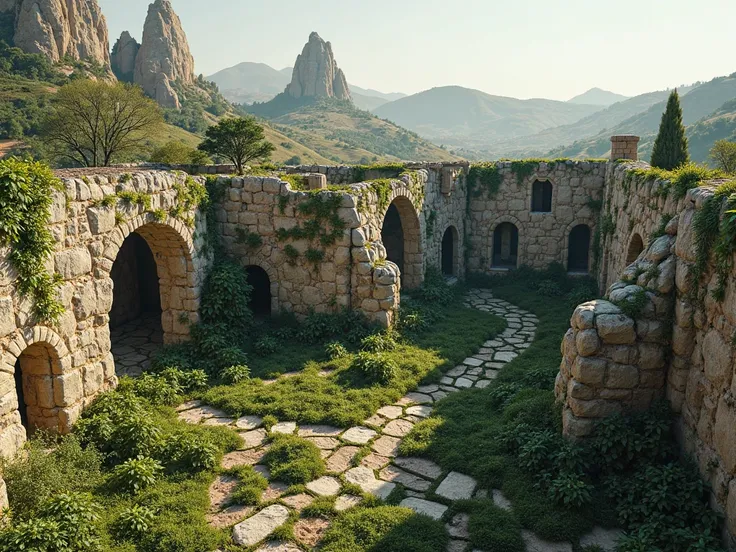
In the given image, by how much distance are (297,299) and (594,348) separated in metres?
7.57

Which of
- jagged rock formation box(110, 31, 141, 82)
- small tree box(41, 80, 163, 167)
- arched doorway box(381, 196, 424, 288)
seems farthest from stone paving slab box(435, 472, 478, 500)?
jagged rock formation box(110, 31, 141, 82)

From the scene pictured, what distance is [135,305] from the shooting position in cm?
1458

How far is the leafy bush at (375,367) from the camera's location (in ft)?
33.8

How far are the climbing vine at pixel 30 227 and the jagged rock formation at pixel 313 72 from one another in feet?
488

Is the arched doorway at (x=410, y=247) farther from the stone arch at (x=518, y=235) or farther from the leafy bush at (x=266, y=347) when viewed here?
the leafy bush at (x=266, y=347)

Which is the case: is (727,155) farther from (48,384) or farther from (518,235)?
(48,384)

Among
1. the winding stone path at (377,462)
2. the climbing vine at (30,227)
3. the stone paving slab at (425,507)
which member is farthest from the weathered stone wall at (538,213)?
the climbing vine at (30,227)

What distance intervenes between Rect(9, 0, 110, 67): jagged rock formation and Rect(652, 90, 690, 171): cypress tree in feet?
203

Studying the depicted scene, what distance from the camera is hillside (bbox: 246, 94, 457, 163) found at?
9025cm

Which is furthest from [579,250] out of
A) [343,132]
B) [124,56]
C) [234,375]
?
[343,132]

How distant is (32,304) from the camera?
742 centimetres

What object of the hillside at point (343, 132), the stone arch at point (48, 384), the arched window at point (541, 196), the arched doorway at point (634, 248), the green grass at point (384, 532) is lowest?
the green grass at point (384, 532)

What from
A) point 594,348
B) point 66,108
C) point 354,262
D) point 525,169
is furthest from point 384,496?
point 66,108

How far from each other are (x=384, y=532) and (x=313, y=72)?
6146 inches
